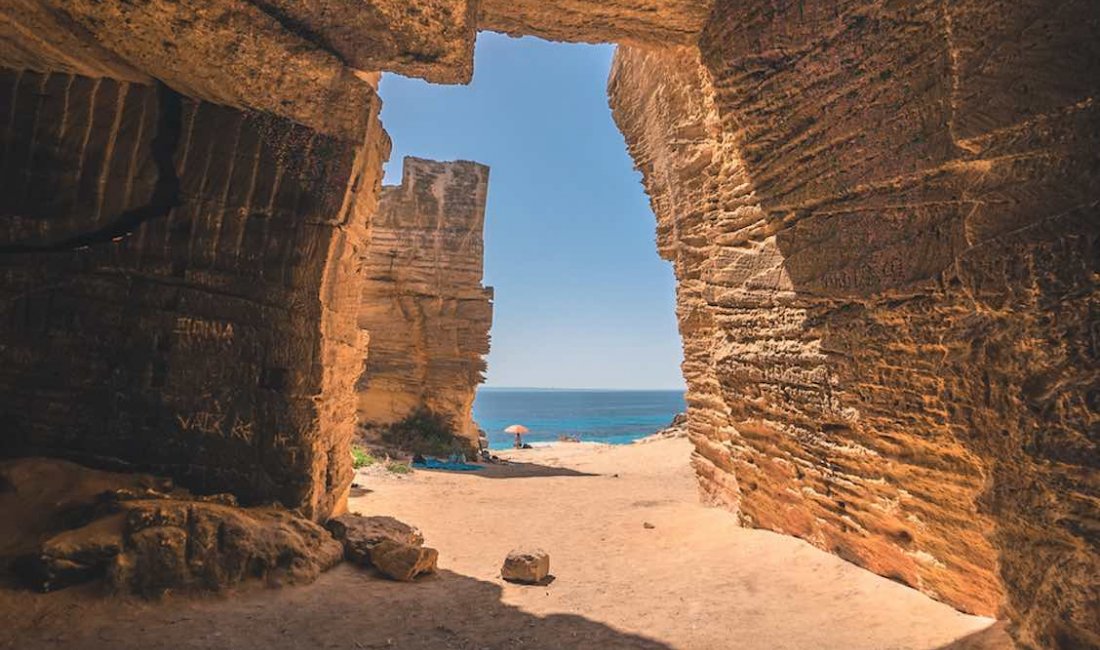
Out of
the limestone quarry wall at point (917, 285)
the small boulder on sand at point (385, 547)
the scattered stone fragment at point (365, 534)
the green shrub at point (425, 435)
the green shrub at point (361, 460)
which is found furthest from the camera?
the green shrub at point (425, 435)

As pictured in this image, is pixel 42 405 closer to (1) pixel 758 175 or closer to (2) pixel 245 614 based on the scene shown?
(2) pixel 245 614

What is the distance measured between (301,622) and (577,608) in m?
2.19

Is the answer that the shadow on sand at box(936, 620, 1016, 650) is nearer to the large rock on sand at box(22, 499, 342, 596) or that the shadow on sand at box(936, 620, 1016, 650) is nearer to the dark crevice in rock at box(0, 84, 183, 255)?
the large rock on sand at box(22, 499, 342, 596)

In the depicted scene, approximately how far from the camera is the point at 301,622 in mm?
3898

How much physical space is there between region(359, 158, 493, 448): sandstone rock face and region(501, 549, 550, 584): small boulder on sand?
12.1m

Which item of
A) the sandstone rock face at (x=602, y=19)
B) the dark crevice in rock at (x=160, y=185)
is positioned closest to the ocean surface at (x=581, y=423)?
the sandstone rock face at (x=602, y=19)

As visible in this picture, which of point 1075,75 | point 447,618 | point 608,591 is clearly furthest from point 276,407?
point 1075,75

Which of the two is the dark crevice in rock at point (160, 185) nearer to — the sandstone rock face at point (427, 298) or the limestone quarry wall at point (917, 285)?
the limestone quarry wall at point (917, 285)

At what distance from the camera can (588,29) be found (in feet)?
21.5

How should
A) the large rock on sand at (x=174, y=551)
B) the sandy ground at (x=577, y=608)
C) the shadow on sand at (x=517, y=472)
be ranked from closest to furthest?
the sandy ground at (x=577, y=608), the large rock on sand at (x=174, y=551), the shadow on sand at (x=517, y=472)

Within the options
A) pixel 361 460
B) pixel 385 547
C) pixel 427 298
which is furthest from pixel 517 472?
pixel 385 547

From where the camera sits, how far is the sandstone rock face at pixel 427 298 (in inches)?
683

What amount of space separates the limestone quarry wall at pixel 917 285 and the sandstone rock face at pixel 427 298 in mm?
11547

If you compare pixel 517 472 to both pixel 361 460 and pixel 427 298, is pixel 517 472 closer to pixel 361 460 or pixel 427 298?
pixel 361 460
